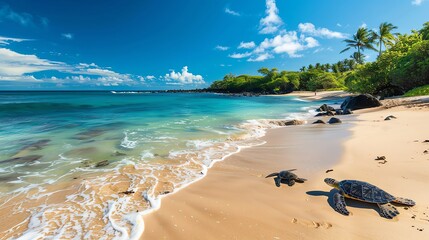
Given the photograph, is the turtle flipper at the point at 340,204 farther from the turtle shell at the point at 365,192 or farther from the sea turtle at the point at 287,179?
the sea turtle at the point at 287,179

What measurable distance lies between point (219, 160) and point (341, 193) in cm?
423

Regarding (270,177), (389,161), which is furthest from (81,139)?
(389,161)

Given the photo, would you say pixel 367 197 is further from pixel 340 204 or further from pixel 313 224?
pixel 313 224

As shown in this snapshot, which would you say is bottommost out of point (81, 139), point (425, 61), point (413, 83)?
point (81, 139)

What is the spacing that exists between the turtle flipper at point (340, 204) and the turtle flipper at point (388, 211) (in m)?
0.56

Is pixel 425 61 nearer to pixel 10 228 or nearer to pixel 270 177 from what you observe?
pixel 270 177

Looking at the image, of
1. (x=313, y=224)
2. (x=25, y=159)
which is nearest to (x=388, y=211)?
(x=313, y=224)

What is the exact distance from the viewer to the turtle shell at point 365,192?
4285 mm

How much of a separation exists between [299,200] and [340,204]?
767 mm

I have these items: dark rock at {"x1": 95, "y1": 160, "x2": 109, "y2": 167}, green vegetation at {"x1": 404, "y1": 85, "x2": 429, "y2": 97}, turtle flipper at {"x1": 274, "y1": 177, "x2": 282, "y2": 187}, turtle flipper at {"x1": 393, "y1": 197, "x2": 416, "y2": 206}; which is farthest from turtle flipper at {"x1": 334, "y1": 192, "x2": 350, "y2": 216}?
green vegetation at {"x1": 404, "y1": 85, "x2": 429, "y2": 97}

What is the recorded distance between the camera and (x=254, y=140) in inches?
453

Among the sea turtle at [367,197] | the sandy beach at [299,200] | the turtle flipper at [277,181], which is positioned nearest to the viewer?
the sandy beach at [299,200]

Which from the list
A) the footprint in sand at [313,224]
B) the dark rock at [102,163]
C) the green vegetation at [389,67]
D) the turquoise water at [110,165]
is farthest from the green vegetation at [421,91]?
the dark rock at [102,163]

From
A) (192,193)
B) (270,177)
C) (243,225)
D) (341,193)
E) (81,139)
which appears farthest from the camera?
(81,139)
